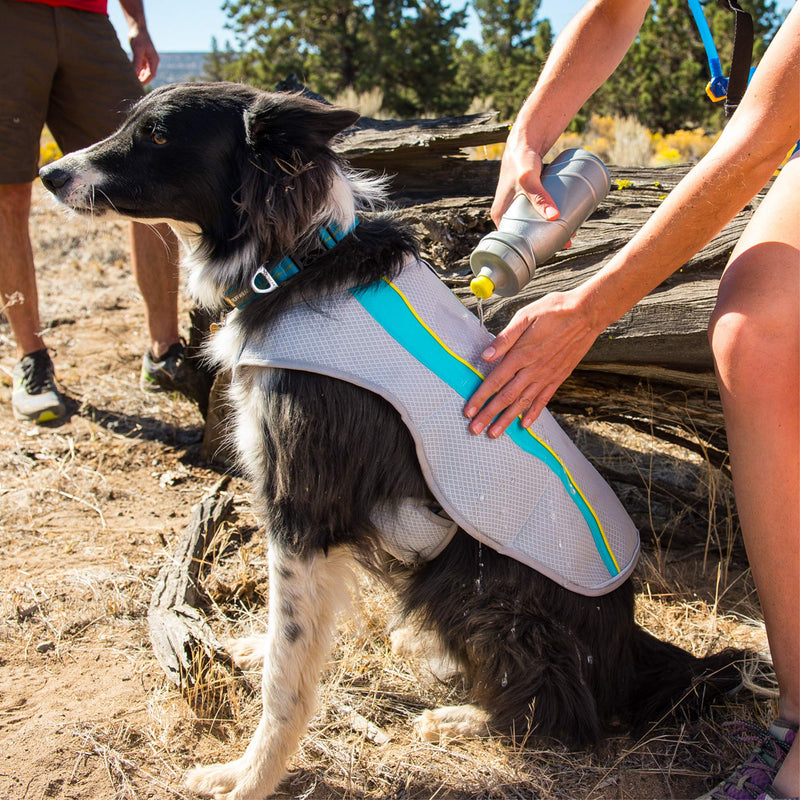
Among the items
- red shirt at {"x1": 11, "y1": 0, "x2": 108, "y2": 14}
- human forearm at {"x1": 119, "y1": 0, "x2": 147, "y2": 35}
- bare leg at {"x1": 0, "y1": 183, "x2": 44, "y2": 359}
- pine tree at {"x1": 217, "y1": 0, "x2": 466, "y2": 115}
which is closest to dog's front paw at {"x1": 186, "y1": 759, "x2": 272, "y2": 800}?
bare leg at {"x1": 0, "y1": 183, "x2": 44, "y2": 359}

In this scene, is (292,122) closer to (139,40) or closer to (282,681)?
(282,681)

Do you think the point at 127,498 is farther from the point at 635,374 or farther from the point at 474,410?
the point at 635,374

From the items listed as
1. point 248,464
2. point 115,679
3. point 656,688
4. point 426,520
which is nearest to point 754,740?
point 656,688

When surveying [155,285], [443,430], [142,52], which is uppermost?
[142,52]

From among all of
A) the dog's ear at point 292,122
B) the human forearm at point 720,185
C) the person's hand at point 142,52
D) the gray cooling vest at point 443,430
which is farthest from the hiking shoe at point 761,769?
the person's hand at point 142,52

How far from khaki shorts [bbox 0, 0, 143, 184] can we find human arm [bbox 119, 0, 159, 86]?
41 cm

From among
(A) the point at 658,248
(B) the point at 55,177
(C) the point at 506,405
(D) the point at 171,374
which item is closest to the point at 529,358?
(C) the point at 506,405

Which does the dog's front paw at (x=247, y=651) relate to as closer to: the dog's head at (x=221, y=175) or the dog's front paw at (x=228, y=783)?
the dog's front paw at (x=228, y=783)

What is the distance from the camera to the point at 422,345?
2.05m

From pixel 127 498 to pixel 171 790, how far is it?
5.96 ft

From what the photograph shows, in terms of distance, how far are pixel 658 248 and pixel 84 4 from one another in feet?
11.6

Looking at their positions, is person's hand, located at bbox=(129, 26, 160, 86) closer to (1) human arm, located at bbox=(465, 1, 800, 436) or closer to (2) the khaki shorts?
(2) the khaki shorts

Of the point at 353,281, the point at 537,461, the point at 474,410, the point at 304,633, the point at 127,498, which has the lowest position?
the point at 127,498

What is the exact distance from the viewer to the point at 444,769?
2.21 meters
